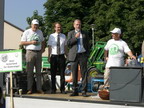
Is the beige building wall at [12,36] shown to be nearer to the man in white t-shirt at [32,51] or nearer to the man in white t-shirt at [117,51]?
Answer: the man in white t-shirt at [32,51]

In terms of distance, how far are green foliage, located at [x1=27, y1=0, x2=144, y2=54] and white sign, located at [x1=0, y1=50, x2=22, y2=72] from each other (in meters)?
21.3

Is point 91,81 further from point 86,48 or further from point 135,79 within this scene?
point 135,79

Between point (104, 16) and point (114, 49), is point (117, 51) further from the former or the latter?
point (104, 16)

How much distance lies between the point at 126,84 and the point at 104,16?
2436cm

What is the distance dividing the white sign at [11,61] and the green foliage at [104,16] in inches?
837

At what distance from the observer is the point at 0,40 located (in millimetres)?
5922

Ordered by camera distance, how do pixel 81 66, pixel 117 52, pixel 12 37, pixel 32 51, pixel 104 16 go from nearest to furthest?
pixel 117 52 → pixel 81 66 → pixel 32 51 → pixel 104 16 → pixel 12 37

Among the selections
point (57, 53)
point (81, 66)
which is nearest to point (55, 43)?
point (57, 53)

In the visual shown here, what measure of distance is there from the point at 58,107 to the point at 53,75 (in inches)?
58.9

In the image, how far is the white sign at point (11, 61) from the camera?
18.2ft

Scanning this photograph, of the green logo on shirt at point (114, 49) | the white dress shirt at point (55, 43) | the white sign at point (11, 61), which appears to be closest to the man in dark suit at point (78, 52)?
the white dress shirt at point (55, 43)

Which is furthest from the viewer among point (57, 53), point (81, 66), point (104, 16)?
point (104, 16)

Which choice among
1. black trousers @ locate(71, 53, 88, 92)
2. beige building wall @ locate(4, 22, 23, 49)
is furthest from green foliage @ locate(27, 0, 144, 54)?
black trousers @ locate(71, 53, 88, 92)

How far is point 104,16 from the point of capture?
94.8 feet
